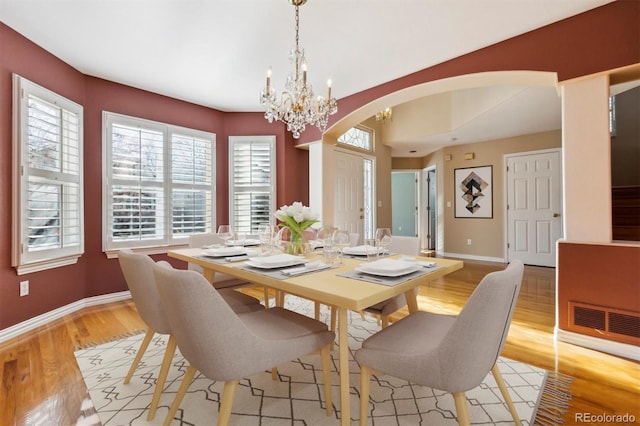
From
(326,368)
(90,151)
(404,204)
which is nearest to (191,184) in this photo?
(90,151)

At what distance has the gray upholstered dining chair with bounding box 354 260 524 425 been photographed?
1.03m

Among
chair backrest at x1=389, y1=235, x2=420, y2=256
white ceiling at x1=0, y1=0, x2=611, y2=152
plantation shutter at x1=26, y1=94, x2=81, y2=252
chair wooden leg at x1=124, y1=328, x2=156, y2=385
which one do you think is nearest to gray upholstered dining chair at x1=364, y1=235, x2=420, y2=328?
chair backrest at x1=389, y1=235, x2=420, y2=256

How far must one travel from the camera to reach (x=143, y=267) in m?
1.52

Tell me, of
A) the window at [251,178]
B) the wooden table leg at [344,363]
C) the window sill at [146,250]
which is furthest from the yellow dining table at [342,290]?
the window at [251,178]

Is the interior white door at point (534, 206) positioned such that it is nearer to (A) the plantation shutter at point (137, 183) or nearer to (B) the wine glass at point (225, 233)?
(B) the wine glass at point (225, 233)

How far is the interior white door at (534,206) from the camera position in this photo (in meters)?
5.29

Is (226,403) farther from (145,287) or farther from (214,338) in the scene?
(145,287)

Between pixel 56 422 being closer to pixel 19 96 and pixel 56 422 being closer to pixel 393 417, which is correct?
pixel 393 417

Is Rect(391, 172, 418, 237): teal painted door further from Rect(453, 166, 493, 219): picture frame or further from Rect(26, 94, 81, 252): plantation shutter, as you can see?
Rect(26, 94, 81, 252): plantation shutter

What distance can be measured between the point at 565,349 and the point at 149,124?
476 centimetres

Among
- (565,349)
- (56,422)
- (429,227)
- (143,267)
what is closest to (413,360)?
(143,267)

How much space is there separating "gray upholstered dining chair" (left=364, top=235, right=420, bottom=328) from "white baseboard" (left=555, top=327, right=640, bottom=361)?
1.29 m

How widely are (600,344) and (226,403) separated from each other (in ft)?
8.77

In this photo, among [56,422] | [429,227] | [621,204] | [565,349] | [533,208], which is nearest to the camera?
[56,422]
